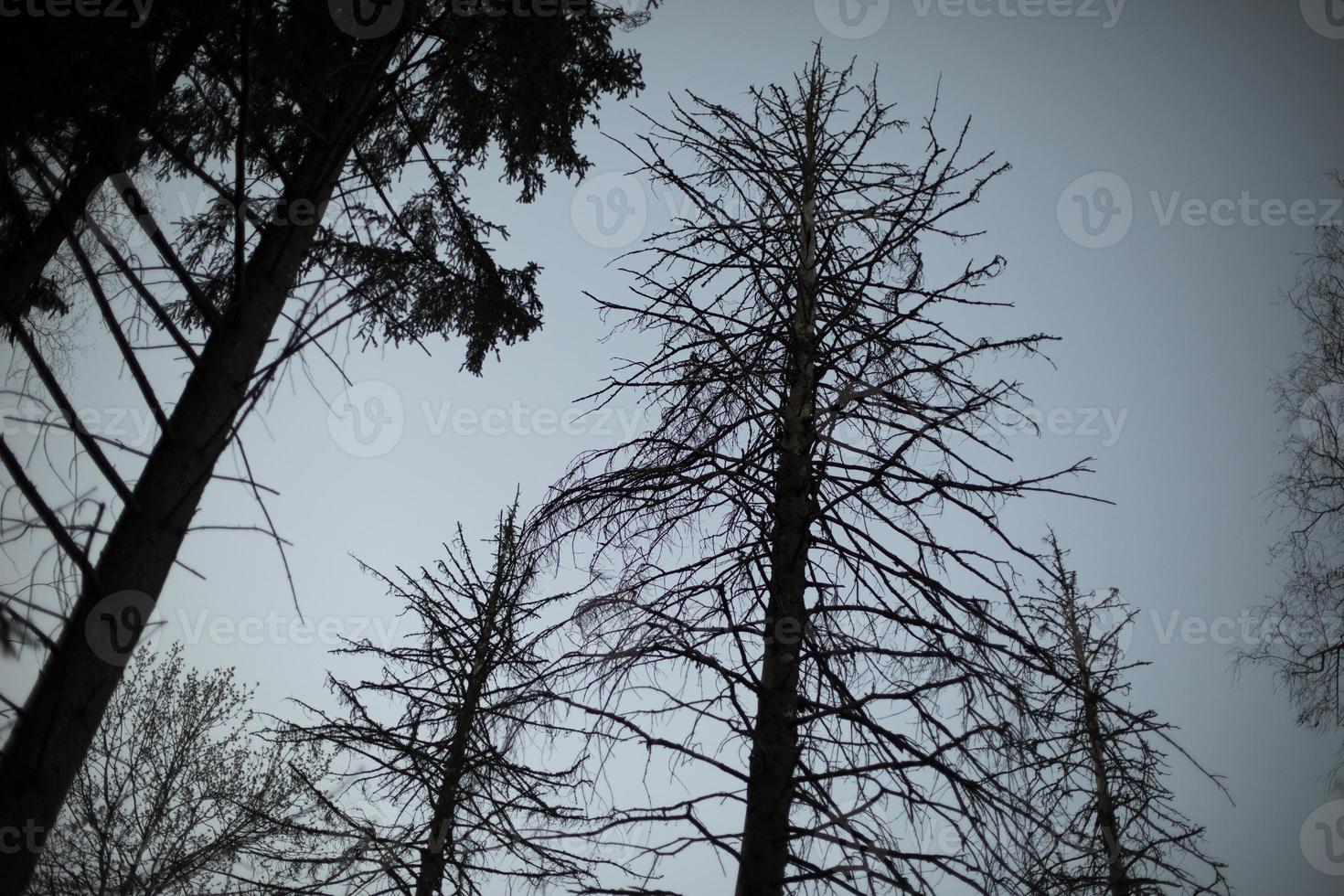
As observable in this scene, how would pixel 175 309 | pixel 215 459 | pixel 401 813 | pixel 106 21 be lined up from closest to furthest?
pixel 215 459
pixel 106 21
pixel 175 309
pixel 401 813

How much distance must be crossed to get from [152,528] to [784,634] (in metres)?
2.25

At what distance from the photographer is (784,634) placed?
3.06 meters

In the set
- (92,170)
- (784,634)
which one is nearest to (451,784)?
(784,634)

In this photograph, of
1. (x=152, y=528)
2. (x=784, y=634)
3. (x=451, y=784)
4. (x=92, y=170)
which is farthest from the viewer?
(x=451, y=784)

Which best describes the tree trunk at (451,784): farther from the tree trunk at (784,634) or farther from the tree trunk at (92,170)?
the tree trunk at (92,170)

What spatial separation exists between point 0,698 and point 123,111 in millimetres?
1952

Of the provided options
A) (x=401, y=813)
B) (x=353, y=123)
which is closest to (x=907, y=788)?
(x=353, y=123)

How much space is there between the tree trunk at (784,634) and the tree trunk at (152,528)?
2.04 meters

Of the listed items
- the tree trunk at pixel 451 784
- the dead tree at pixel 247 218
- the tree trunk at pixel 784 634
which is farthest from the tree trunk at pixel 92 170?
the tree trunk at pixel 451 784

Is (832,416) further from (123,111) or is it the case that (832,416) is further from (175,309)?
(175,309)

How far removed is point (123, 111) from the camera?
95.3 inches

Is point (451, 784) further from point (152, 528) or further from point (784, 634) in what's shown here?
point (152, 528)

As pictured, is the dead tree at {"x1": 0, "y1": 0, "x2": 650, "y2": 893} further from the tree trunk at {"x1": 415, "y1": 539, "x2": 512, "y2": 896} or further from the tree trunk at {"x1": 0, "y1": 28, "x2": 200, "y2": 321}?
the tree trunk at {"x1": 415, "y1": 539, "x2": 512, "y2": 896}

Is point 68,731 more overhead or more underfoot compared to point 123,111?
more underfoot
